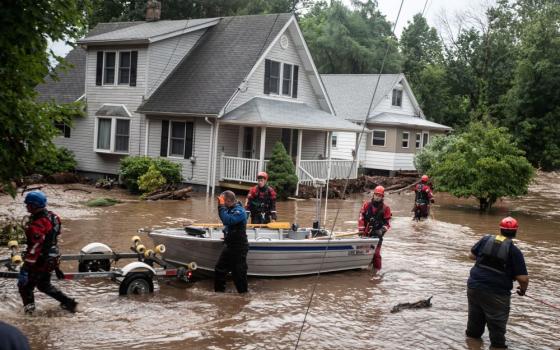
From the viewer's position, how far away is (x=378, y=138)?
39.1m

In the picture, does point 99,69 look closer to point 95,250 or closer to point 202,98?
point 202,98

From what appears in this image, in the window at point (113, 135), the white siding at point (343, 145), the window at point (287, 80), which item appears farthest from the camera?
the white siding at point (343, 145)

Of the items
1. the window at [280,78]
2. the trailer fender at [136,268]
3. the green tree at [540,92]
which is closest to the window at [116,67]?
the window at [280,78]

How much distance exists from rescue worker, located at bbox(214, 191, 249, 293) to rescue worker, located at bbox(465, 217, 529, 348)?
142 inches

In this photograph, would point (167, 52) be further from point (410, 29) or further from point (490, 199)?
point (410, 29)

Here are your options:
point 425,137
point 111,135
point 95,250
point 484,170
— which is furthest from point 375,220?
point 425,137

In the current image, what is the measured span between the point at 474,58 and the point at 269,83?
3031 centimetres

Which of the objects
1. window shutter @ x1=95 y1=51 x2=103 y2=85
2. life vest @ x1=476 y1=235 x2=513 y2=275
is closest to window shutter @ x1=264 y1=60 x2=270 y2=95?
window shutter @ x1=95 y1=51 x2=103 y2=85

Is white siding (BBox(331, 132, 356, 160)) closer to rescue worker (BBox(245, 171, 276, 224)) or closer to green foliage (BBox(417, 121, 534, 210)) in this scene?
green foliage (BBox(417, 121, 534, 210))

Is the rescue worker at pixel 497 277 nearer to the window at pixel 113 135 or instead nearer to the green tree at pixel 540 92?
the window at pixel 113 135

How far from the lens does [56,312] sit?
29.0 feet

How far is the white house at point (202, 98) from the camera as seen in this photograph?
85.0 ft

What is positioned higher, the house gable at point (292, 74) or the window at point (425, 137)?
the house gable at point (292, 74)

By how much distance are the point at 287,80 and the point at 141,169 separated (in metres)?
8.21
